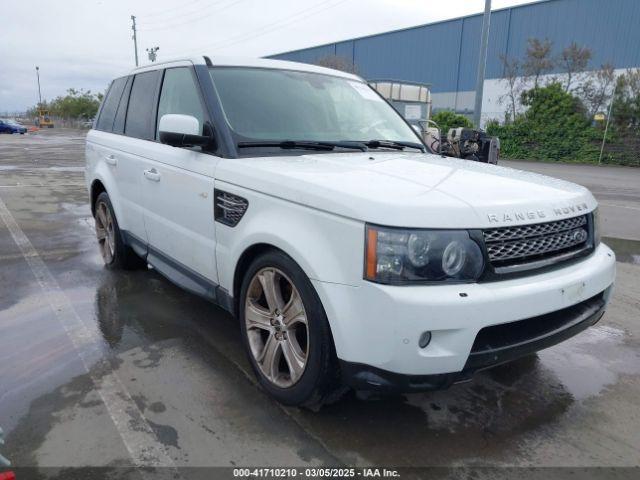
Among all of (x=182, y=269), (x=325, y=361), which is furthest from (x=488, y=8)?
(x=325, y=361)

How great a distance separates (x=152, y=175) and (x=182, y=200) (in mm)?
539

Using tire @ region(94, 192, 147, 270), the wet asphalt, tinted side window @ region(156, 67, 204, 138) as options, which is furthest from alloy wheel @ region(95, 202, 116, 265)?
tinted side window @ region(156, 67, 204, 138)

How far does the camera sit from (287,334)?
279 cm

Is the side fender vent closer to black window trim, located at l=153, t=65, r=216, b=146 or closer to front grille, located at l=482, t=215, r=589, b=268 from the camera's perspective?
black window trim, located at l=153, t=65, r=216, b=146

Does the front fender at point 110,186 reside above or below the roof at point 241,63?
below

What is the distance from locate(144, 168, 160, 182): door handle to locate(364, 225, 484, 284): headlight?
217cm

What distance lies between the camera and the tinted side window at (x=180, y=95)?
11.8 feet

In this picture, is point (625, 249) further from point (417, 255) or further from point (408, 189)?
point (417, 255)

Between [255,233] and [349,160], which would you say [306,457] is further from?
[349,160]

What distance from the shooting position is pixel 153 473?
2369 mm

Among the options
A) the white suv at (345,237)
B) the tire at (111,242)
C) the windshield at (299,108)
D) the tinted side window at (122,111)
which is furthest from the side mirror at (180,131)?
the tire at (111,242)

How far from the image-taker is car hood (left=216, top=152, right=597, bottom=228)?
7.50 feet

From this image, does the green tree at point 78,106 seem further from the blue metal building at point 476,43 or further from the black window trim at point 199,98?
the black window trim at point 199,98

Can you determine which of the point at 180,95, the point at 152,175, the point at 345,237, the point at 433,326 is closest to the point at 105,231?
the point at 152,175
